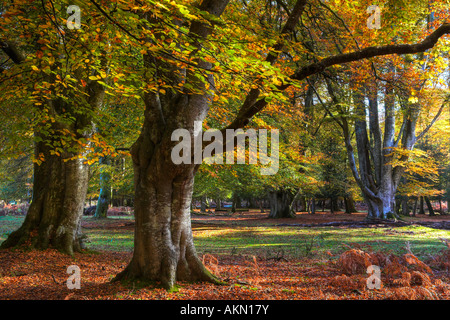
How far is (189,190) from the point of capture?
5.29m

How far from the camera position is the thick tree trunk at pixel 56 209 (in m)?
8.03

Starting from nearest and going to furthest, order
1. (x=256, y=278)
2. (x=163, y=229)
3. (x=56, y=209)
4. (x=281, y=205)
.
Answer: (x=163, y=229) → (x=256, y=278) → (x=56, y=209) → (x=281, y=205)

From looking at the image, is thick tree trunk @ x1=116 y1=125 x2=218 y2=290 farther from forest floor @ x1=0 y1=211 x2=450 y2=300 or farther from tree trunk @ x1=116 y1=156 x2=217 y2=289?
forest floor @ x1=0 y1=211 x2=450 y2=300

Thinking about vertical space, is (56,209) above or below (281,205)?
above

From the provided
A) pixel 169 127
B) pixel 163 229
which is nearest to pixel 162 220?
pixel 163 229

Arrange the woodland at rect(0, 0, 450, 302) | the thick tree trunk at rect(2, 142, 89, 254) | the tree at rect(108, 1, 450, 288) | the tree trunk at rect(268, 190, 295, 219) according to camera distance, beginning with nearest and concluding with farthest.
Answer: the woodland at rect(0, 0, 450, 302), the tree at rect(108, 1, 450, 288), the thick tree trunk at rect(2, 142, 89, 254), the tree trunk at rect(268, 190, 295, 219)

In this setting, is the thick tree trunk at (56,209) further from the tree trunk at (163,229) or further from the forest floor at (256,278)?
the tree trunk at (163,229)

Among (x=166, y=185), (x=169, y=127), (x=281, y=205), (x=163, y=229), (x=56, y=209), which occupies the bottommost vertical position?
(x=281, y=205)

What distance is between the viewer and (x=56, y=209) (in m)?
8.30

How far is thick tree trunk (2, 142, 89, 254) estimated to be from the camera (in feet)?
26.3

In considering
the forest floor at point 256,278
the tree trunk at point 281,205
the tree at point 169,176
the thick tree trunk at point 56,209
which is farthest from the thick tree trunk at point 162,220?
the tree trunk at point 281,205

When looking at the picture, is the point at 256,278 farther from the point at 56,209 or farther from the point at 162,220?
the point at 56,209

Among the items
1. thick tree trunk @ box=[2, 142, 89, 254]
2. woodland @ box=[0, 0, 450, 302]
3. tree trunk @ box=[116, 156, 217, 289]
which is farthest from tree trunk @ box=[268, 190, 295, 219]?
tree trunk @ box=[116, 156, 217, 289]

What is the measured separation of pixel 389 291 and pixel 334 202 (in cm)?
3946
